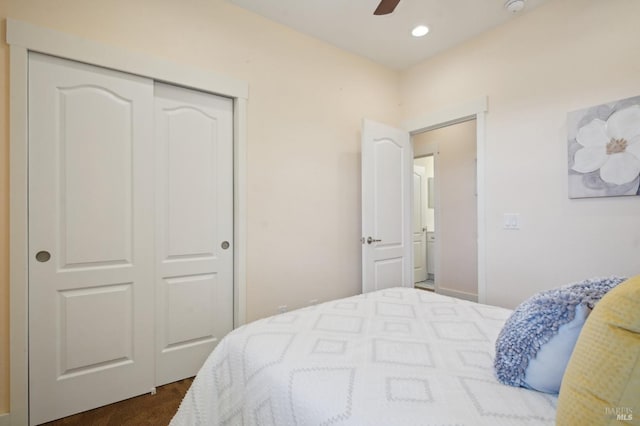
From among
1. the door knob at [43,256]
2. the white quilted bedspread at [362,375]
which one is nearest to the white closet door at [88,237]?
the door knob at [43,256]

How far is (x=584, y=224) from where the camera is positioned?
2.13 m

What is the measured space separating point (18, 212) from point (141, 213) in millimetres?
579

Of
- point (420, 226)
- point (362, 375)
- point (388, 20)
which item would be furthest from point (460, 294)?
point (362, 375)

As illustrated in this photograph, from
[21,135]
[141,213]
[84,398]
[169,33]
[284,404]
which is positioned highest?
[169,33]

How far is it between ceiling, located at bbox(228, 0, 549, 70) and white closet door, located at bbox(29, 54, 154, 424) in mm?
1283

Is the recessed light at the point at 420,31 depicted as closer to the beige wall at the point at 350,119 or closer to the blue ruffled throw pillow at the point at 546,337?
the beige wall at the point at 350,119

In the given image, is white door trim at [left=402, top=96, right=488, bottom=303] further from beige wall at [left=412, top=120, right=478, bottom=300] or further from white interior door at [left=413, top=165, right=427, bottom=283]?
white interior door at [left=413, top=165, right=427, bottom=283]

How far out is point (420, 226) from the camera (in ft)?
17.1

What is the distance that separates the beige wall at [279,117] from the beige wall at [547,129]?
Answer: 115 cm

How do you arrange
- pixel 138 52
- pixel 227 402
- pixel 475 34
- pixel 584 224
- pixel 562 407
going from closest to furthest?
pixel 562 407 → pixel 227 402 → pixel 138 52 → pixel 584 224 → pixel 475 34

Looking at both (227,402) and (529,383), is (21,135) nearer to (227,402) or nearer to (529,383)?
(227,402)

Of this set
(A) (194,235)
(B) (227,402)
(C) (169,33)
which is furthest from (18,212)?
(B) (227,402)

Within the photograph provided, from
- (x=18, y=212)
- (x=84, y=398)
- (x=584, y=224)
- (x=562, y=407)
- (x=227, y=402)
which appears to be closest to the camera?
(x=562, y=407)

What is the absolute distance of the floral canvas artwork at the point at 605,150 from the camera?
1.91 meters
